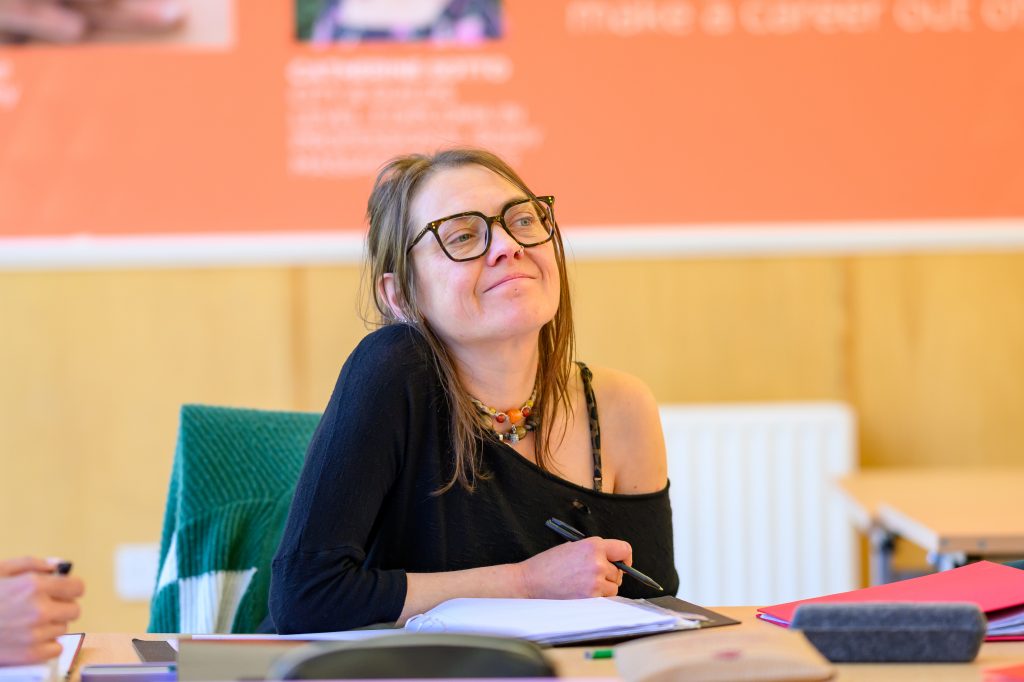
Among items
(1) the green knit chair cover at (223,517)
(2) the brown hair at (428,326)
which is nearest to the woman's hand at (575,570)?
(2) the brown hair at (428,326)

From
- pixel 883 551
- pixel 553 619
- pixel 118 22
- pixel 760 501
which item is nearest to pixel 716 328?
pixel 760 501

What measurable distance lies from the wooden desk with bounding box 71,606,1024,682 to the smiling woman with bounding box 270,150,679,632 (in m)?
0.21

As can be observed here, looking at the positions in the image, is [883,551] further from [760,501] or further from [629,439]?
[629,439]

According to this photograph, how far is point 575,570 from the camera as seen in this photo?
1286mm

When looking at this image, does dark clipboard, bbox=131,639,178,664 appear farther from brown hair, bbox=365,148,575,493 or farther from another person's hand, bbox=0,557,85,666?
brown hair, bbox=365,148,575,493

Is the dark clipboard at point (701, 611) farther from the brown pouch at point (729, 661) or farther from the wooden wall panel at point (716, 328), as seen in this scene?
the wooden wall panel at point (716, 328)

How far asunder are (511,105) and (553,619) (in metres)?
1.99

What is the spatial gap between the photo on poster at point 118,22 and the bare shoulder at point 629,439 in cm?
174

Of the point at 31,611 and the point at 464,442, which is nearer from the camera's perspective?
the point at 31,611

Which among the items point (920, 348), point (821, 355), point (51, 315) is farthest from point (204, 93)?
point (920, 348)

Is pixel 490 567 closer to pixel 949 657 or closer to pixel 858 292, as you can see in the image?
pixel 949 657

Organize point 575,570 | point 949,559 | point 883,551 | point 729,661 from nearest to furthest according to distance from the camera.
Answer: point 729,661 → point 575,570 → point 949,559 → point 883,551

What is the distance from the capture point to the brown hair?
4.70 feet

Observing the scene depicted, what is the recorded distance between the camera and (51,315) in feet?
9.84
